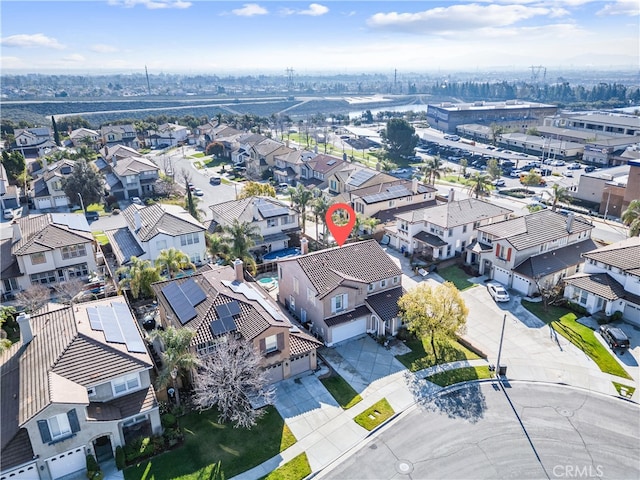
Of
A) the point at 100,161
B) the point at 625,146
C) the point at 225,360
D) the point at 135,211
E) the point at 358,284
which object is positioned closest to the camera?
the point at 225,360

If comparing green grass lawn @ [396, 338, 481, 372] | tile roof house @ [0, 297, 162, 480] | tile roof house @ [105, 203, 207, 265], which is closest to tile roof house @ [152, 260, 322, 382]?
tile roof house @ [0, 297, 162, 480]

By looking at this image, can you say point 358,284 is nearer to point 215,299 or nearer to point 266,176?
point 215,299

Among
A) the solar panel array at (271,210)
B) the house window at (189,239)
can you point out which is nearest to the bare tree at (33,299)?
the house window at (189,239)

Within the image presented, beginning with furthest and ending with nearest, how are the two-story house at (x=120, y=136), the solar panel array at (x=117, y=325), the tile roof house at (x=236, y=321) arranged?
the two-story house at (x=120, y=136) < the tile roof house at (x=236, y=321) < the solar panel array at (x=117, y=325)

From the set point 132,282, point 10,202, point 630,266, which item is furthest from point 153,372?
point 10,202

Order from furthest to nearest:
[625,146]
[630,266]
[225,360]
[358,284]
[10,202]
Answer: [625,146]
[10,202]
[630,266]
[358,284]
[225,360]

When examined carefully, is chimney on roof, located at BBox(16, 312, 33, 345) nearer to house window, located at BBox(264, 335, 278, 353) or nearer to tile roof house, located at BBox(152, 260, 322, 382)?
tile roof house, located at BBox(152, 260, 322, 382)

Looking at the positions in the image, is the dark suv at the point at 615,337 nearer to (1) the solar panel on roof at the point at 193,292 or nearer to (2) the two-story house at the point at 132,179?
(1) the solar panel on roof at the point at 193,292
